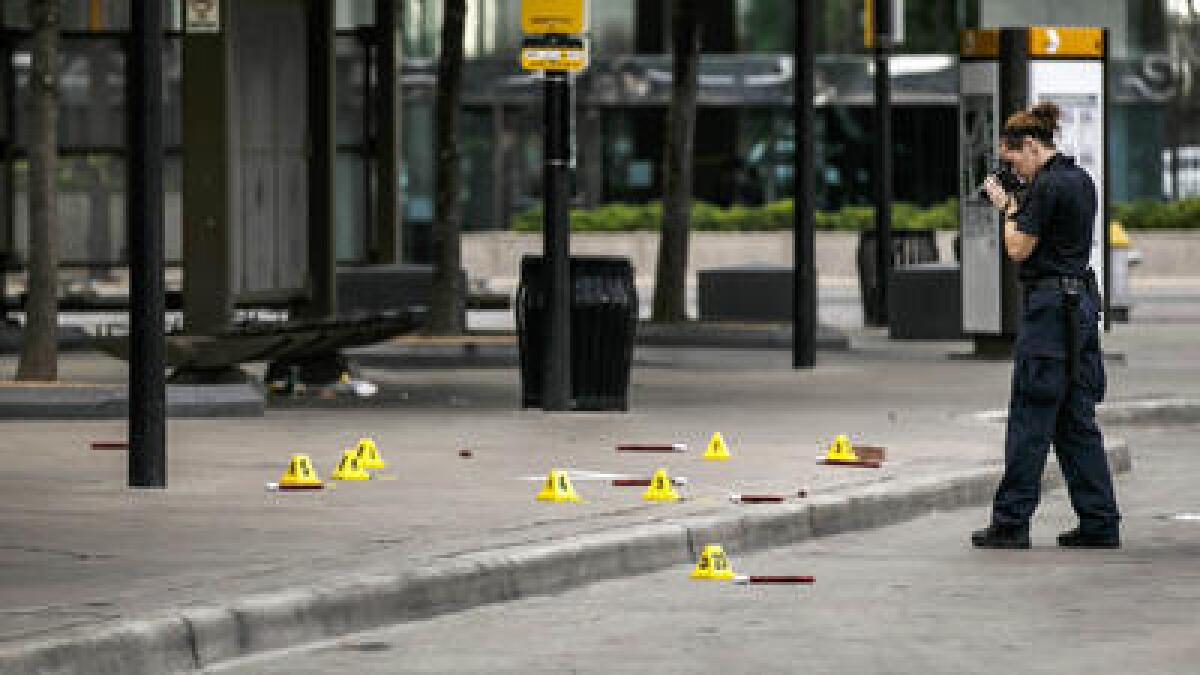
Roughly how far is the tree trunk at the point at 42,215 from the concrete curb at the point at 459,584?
24.0 feet

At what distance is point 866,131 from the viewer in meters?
61.6

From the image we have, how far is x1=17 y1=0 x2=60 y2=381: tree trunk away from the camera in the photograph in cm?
2258

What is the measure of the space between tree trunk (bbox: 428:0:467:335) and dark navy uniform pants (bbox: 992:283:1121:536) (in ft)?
50.5

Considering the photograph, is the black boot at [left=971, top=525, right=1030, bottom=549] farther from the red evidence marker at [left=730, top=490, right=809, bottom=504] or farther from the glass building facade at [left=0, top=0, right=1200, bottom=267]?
the glass building facade at [left=0, top=0, right=1200, bottom=267]

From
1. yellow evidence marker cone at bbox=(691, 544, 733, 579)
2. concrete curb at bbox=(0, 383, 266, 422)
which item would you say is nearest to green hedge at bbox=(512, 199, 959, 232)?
concrete curb at bbox=(0, 383, 266, 422)

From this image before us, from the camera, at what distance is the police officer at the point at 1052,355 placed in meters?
15.3

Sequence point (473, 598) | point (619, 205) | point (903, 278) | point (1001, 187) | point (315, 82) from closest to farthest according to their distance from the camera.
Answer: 1. point (473, 598)
2. point (1001, 187)
3. point (315, 82)
4. point (903, 278)
5. point (619, 205)

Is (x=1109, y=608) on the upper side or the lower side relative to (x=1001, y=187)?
lower

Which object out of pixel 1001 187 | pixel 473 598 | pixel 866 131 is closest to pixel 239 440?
pixel 1001 187

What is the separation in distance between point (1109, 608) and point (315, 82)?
623 inches

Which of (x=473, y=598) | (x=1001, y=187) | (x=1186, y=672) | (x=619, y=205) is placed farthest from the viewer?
(x=619, y=205)

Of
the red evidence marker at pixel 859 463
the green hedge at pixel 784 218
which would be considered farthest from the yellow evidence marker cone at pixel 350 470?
the green hedge at pixel 784 218

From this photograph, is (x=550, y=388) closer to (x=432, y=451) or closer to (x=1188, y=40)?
(x=432, y=451)

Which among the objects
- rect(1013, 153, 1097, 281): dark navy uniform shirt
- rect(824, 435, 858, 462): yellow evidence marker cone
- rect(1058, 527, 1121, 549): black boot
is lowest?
rect(1058, 527, 1121, 549): black boot
